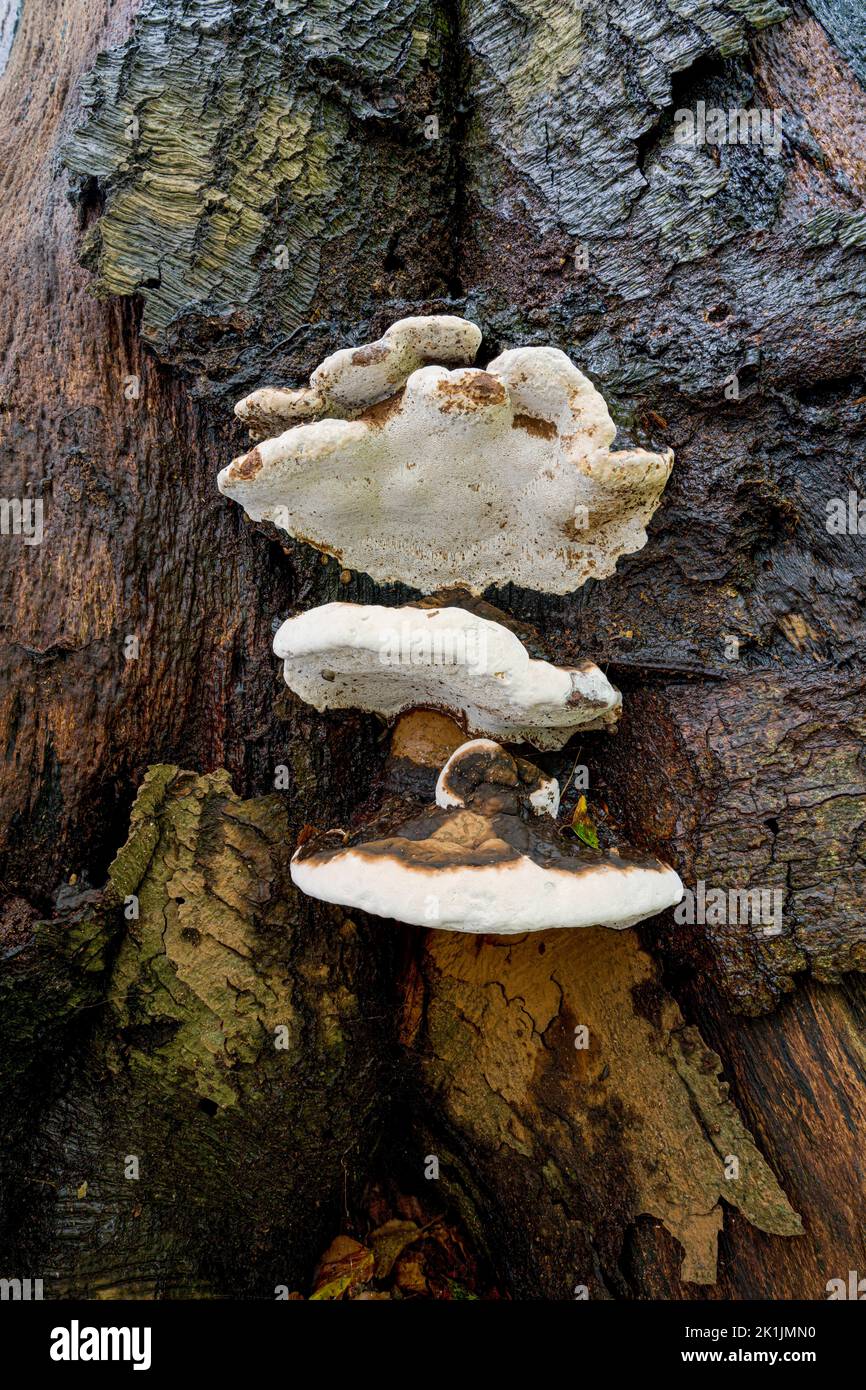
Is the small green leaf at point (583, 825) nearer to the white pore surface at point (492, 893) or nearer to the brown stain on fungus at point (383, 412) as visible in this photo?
the white pore surface at point (492, 893)

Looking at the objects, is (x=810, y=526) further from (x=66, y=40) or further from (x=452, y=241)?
(x=66, y=40)

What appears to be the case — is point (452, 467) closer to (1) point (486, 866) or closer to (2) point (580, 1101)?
(1) point (486, 866)

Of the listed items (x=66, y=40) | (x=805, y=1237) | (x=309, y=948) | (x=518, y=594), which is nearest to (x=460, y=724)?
(x=518, y=594)

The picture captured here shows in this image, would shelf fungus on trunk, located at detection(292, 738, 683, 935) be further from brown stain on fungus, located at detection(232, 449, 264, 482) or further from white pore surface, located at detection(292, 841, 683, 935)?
brown stain on fungus, located at detection(232, 449, 264, 482)

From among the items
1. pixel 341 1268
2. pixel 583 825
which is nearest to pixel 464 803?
pixel 583 825

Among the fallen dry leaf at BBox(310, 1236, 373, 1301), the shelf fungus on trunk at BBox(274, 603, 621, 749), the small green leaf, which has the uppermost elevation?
the shelf fungus on trunk at BBox(274, 603, 621, 749)

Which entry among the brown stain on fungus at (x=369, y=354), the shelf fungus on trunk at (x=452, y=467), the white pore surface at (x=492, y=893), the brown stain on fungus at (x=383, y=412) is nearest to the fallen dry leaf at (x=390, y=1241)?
the white pore surface at (x=492, y=893)

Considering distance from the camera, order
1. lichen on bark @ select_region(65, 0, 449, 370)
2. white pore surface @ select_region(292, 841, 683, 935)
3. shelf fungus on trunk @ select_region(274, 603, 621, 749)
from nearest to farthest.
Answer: white pore surface @ select_region(292, 841, 683, 935) → shelf fungus on trunk @ select_region(274, 603, 621, 749) → lichen on bark @ select_region(65, 0, 449, 370)

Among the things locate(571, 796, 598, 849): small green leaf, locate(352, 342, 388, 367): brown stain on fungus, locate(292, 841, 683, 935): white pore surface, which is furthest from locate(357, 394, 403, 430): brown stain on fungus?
locate(571, 796, 598, 849): small green leaf
